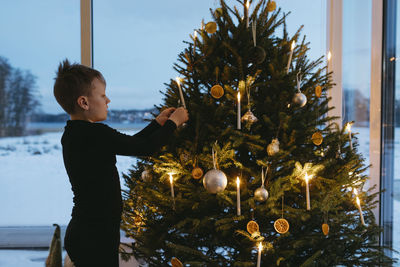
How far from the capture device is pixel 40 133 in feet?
8.31

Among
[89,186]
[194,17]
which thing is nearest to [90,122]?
[89,186]

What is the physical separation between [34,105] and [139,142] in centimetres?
184

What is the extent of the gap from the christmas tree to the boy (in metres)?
0.13

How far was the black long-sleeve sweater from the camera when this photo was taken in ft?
3.66

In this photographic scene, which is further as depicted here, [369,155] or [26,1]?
[26,1]

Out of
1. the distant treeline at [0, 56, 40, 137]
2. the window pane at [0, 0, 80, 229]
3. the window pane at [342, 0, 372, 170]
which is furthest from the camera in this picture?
the distant treeline at [0, 56, 40, 137]

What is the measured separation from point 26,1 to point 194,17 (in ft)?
4.43

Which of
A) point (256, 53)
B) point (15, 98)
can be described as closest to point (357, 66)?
point (256, 53)

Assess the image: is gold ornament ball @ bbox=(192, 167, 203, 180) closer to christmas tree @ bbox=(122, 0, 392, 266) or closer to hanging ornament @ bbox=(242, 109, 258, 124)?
christmas tree @ bbox=(122, 0, 392, 266)

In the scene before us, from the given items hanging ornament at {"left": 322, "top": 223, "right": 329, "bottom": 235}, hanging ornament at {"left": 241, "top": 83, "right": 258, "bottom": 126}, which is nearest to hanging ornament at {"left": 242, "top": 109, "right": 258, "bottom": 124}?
hanging ornament at {"left": 241, "top": 83, "right": 258, "bottom": 126}

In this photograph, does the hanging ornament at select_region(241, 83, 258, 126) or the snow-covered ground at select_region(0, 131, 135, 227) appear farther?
the snow-covered ground at select_region(0, 131, 135, 227)

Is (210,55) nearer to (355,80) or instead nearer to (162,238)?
(162,238)

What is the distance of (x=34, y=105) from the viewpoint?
8.23 ft

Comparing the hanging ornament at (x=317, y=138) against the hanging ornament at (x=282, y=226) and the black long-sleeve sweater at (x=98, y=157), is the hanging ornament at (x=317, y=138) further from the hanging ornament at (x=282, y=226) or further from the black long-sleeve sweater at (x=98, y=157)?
the black long-sleeve sweater at (x=98, y=157)
